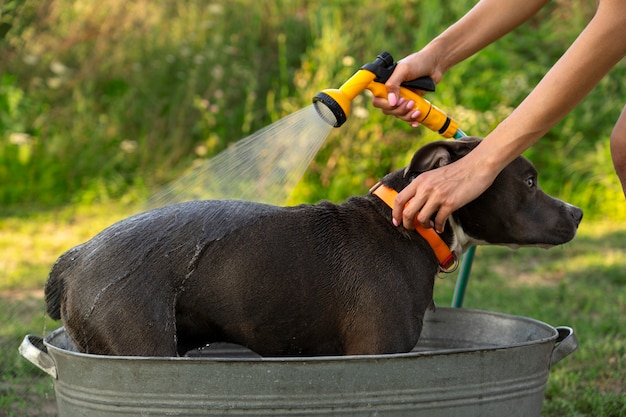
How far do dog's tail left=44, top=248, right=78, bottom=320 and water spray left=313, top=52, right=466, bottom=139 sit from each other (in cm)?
88

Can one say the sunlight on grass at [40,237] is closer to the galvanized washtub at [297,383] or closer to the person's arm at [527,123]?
the galvanized washtub at [297,383]

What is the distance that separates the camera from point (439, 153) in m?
2.79

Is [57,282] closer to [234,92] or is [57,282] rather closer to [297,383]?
[297,383]

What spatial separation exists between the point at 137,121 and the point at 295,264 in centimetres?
629

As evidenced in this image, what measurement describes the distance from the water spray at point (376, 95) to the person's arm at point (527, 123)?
13.8 inches

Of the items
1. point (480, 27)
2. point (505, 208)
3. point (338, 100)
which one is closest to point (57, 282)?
point (338, 100)

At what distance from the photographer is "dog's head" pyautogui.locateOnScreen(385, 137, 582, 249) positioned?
9.33ft

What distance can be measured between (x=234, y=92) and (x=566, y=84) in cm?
594

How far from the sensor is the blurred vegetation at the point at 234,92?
7.67 metres

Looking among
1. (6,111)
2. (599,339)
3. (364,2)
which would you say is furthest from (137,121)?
(599,339)

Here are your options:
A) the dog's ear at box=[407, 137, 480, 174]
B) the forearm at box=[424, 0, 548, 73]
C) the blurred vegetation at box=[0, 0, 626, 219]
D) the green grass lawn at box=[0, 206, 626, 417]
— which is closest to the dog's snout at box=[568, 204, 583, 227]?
the dog's ear at box=[407, 137, 480, 174]

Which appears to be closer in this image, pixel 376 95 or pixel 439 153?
pixel 439 153

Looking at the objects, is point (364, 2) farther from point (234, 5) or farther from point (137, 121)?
point (137, 121)

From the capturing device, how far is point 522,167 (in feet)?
9.49
